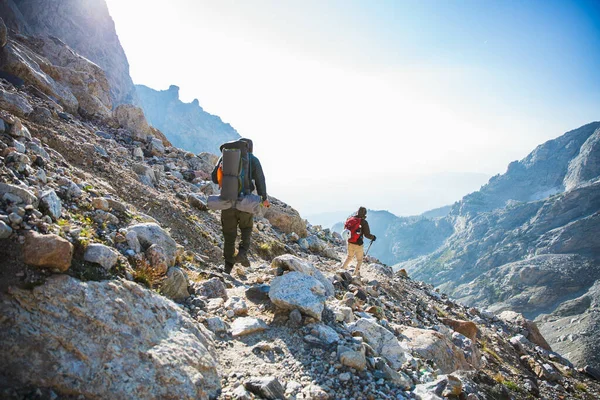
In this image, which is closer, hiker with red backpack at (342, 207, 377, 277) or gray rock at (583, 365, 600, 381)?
hiker with red backpack at (342, 207, 377, 277)

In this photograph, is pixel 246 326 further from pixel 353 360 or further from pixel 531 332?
pixel 531 332

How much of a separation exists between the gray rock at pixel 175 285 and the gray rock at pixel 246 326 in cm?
110

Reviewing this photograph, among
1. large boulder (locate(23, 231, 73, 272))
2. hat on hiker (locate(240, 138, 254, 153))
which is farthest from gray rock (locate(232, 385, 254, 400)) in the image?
hat on hiker (locate(240, 138, 254, 153))

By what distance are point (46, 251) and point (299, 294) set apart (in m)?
3.89

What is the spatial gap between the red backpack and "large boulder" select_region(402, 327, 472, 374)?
5579mm

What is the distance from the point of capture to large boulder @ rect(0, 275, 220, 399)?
289cm

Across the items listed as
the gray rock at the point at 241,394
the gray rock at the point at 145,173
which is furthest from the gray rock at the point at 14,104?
the gray rock at the point at 241,394

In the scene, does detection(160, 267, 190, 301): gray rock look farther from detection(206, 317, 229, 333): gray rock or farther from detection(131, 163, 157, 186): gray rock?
detection(131, 163, 157, 186): gray rock

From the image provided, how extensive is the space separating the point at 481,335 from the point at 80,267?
15.8 m

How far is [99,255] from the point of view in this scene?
3887 millimetres

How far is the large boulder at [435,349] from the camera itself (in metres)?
6.53

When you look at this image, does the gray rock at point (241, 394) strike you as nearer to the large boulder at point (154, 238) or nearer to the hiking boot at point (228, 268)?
the large boulder at point (154, 238)

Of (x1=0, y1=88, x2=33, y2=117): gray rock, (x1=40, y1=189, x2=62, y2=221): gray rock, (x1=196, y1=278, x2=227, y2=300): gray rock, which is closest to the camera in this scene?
(x1=40, y1=189, x2=62, y2=221): gray rock

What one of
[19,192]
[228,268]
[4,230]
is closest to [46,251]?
[4,230]
